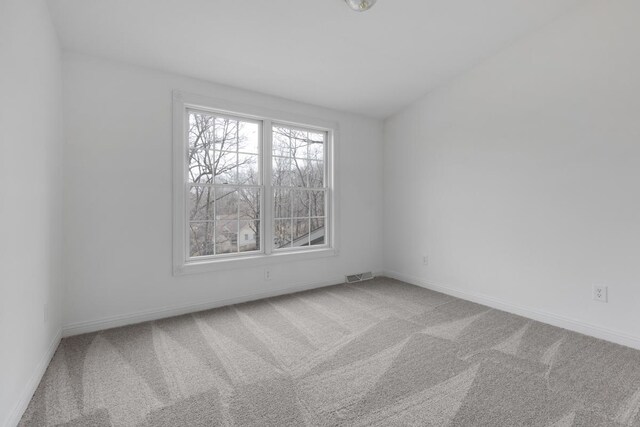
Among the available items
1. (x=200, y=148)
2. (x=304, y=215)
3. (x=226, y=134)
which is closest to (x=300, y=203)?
(x=304, y=215)

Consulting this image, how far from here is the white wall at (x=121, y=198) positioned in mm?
2580

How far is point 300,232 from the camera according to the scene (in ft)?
13.2

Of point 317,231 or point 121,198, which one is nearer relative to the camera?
→ point 121,198

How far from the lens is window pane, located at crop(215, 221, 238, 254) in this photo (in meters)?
3.36

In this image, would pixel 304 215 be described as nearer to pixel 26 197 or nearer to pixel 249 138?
pixel 249 138

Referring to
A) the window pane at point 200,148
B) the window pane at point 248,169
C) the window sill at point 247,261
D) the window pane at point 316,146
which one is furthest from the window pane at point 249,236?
the window pane at point 316,146

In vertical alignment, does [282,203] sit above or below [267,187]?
below

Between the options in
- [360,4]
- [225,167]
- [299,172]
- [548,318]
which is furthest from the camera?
[299,172]

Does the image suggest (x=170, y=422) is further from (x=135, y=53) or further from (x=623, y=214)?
(x=623, y=214)

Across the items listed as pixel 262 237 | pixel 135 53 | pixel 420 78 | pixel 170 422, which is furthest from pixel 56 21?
pixel 420 78

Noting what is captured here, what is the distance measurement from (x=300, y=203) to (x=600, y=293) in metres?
3.06

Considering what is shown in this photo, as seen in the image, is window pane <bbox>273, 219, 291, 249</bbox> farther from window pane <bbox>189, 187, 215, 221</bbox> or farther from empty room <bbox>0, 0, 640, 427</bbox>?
window pane <bbox>189, 187, 215, 221</bbox>

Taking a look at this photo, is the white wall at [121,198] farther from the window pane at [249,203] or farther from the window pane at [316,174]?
the window pane at [316,174]

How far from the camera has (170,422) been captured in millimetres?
1560
